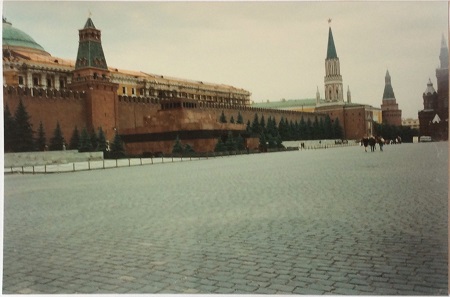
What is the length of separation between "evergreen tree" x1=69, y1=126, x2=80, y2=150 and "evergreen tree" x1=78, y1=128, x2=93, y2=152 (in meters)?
0.44

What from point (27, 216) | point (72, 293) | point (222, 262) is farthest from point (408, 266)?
point (27, 216)

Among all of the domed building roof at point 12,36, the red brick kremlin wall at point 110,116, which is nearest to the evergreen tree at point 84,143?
the red brick kremlin wall at point 110,116

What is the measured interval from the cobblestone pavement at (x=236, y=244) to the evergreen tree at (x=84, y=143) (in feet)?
75.2

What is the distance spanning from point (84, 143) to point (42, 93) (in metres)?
4.79

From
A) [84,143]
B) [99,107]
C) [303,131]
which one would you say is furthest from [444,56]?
[303,131]

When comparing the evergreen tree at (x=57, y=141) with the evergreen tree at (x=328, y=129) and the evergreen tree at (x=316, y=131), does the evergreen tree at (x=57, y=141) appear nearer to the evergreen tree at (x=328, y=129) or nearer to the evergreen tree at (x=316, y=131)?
the evergreen tree at (x=316, y=131)

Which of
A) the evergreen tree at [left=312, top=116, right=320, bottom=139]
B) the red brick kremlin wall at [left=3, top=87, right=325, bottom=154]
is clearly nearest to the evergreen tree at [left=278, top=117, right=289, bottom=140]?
the evergreen tree at [left=312, top=116, right=320, bottom=139]

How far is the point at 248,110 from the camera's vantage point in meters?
53.7

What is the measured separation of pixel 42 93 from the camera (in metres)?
32.6

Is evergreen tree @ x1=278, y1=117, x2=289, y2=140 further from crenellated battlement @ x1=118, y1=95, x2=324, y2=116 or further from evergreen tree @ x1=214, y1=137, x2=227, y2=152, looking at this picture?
evergreen tree @ x1=214, y1=137, x2=227, y2=152

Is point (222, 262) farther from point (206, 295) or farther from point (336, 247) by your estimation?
point (336, 247)

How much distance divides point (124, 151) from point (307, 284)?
1192 inches

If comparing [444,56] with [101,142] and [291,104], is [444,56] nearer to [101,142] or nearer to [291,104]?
[101,142]

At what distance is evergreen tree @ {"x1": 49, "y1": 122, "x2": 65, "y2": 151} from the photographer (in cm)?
3027
